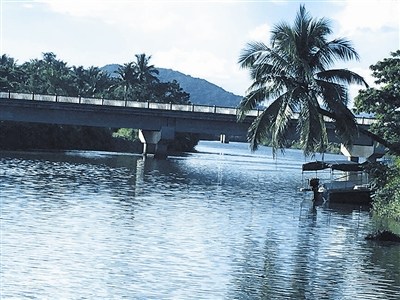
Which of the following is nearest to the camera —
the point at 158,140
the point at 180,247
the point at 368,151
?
the point at 180,247

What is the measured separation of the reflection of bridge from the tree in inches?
1780

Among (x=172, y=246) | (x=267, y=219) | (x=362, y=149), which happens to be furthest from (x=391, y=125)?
(x=362, y=149)

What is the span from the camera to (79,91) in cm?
14888

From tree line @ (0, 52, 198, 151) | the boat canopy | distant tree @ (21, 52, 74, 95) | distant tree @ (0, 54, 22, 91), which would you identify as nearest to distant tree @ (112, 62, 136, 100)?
tree line @ (0, 52, 198, 151)

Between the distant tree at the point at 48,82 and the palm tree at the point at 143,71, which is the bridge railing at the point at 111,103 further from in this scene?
the palm tree at the point at 143,71

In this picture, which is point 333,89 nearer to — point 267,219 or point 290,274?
point 267,219

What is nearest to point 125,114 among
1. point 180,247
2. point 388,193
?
point 388,193

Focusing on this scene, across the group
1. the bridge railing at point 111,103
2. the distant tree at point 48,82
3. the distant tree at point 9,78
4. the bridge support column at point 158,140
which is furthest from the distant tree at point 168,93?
the bridge railing at point 111,103

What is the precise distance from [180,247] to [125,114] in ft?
230

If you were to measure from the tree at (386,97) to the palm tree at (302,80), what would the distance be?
115 inches

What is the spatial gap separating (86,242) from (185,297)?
876 centimetres

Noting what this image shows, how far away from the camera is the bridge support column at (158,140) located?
99394 mm

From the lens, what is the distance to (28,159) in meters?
82.2

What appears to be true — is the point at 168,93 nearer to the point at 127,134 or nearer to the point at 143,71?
the point at 143,71
